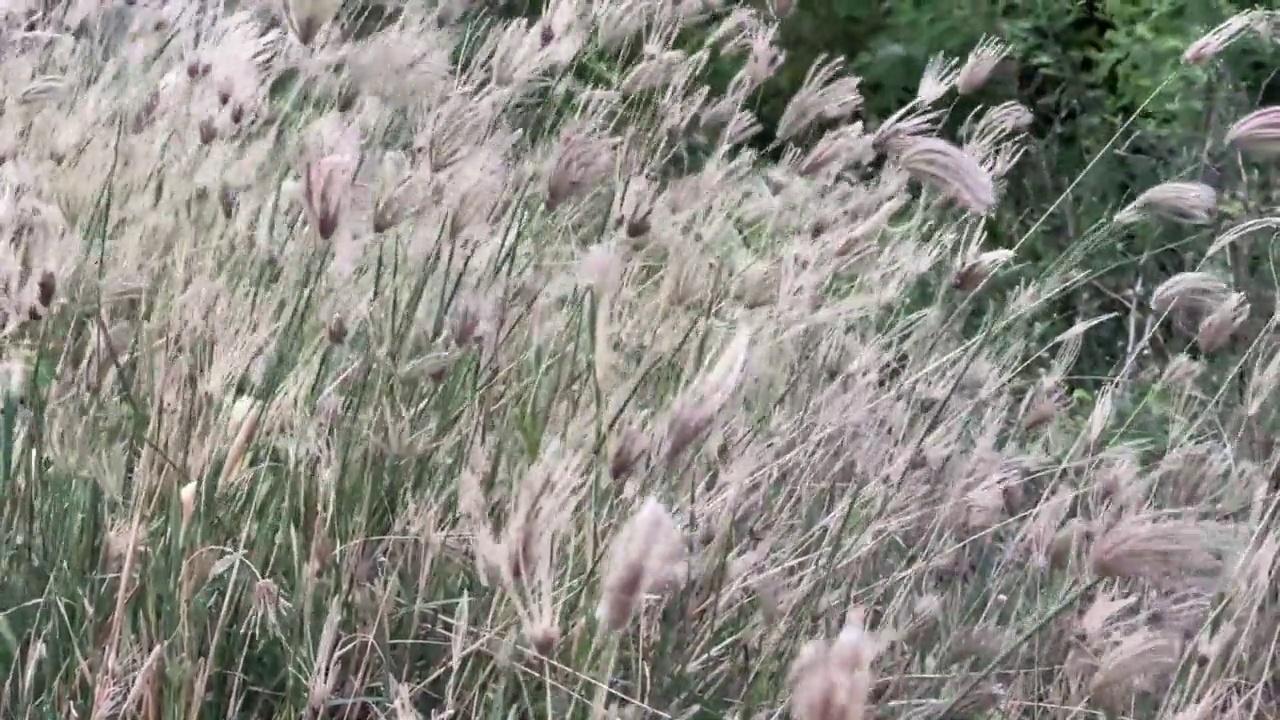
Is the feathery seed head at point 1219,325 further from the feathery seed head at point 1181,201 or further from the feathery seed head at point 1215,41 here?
the feathery seed head at point 1215,41

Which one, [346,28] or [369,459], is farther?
[346,28]

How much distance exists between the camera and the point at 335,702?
90 centimetres

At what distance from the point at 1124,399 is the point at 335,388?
147cm

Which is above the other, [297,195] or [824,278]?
[297,195]

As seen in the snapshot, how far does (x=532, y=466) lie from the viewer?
986 millimetres

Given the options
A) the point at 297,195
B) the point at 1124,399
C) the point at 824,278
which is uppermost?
the point at 297,195

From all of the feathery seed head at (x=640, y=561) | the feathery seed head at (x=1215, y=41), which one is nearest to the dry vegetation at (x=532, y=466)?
the feathery seed head at (x=640, y=561)

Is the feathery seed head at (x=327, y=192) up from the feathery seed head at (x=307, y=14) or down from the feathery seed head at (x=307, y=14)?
down

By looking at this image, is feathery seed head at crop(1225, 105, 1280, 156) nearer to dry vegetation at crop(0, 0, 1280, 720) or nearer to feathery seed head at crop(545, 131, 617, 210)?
dry vegetation at crop(0, 0, 1280, 720)

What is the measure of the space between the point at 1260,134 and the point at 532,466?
0.88 m

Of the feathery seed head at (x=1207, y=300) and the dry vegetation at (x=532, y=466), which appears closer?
the dry vegetation at (x=532, y=466)

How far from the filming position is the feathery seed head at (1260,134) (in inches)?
50.4

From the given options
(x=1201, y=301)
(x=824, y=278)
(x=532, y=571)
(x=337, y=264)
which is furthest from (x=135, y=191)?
(x=1201, y=301)

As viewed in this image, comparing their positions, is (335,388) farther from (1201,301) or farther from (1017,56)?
(1017,56)
